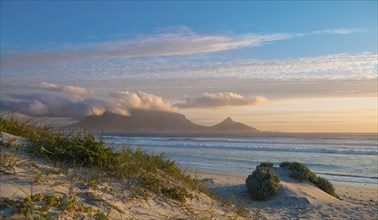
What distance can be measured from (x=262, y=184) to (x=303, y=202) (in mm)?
1383

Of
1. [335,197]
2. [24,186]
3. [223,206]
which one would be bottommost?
[335,197]

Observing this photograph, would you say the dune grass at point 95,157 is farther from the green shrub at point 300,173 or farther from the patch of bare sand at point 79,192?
the green shrub at point 300,173

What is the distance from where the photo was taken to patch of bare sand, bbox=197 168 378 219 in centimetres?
1162

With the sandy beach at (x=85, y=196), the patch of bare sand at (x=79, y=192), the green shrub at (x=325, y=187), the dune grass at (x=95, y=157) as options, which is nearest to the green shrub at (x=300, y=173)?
the green shrub at (x=325, y=187)

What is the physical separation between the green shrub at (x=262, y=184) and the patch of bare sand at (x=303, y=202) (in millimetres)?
194

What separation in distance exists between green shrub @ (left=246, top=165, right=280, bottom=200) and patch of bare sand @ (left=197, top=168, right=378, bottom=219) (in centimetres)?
19

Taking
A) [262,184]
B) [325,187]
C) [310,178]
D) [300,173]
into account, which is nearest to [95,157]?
[262,184]

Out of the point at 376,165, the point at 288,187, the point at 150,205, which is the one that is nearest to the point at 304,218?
the point at 288,187

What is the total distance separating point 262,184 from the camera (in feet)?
44.7

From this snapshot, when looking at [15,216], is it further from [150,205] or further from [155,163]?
[155,163]

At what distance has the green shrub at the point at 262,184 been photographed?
1340cm

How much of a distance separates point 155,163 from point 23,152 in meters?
2.50

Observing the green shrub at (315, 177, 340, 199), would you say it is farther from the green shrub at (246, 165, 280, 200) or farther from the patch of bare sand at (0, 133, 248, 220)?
the patch of bare sand at (0, 133, 248, 220)

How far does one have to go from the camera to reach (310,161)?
100 feet
